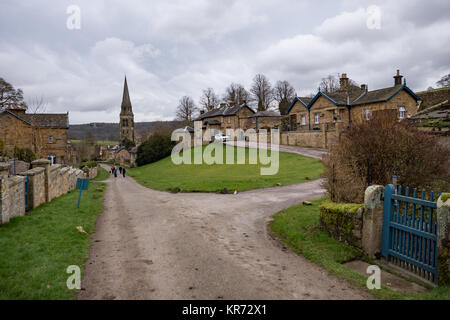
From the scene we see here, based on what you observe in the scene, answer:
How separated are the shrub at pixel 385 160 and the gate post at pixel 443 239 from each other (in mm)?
3228

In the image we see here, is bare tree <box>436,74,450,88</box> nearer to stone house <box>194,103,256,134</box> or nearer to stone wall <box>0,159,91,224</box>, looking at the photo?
stone house <box>194,103,256,134</box>

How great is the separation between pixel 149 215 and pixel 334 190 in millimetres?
7547

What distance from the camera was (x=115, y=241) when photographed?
850 centimetres

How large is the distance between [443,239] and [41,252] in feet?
28.5

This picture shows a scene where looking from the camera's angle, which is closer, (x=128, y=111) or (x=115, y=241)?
(x=115, y=241)

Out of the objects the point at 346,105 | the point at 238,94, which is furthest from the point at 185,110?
the point at 346,105

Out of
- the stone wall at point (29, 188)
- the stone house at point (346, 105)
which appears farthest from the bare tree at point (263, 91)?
the stone wall at point (29, 188)

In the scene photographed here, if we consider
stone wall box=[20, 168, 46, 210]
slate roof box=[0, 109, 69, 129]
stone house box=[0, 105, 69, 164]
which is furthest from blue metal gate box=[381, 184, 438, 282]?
slate roof box=[0, 109, 69, 129]

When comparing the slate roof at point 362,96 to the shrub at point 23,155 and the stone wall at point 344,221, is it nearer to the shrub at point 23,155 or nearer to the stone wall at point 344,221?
the stone wall at point 344,221

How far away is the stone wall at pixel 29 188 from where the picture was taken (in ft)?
27.9

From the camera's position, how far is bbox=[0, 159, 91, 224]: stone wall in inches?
334

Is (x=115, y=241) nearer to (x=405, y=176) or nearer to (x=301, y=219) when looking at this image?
(x=301, y=219)

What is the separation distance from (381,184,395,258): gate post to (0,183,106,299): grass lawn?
685 centimetres
